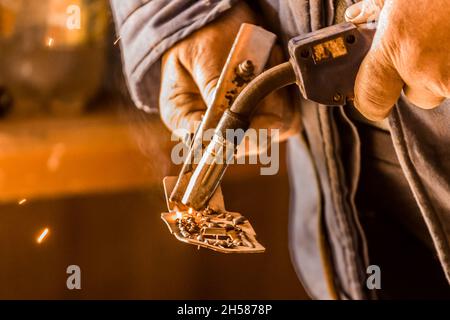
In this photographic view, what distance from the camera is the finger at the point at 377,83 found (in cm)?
28

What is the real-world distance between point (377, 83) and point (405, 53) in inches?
0.8

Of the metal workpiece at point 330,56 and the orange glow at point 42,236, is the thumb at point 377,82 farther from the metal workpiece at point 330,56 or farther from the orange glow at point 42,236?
the orange glow at point 42,236

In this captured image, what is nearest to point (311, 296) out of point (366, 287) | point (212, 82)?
point (366, 287)

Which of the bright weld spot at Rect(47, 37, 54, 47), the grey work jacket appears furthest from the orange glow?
the grey work jacket

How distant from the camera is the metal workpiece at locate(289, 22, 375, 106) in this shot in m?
0.28

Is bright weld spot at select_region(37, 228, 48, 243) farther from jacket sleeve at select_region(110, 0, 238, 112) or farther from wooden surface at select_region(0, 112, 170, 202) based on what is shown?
jacket sleeve at select_region(110, 0, 238, 112)

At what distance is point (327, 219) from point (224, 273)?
0.96 feet

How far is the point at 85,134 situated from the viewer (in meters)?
0.72

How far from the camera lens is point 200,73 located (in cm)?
38

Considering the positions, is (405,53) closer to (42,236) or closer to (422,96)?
(422,96)

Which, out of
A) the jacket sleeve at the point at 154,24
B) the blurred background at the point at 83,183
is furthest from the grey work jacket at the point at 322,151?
the blurred background at the point at 83,183

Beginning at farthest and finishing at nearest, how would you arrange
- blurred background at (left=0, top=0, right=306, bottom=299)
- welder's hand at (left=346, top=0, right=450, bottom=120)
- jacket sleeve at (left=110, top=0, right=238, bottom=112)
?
blurred background at (left=0, top=0, right=306, bottom=299) < jacket sleeve at (left=110, top=0, right=238, bottom=112) < welder's hand at (left=346, top=0, right=450, bottom=120)

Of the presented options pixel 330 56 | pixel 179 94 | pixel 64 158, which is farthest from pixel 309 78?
pixel 64 158

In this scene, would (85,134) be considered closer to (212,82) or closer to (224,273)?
(224,273)
